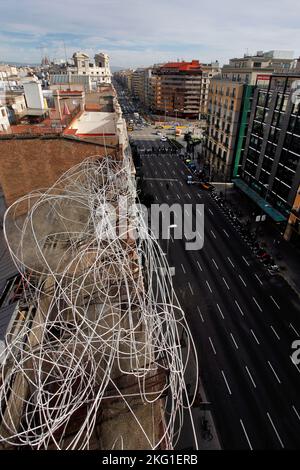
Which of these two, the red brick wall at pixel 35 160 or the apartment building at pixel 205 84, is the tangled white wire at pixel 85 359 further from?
the apartment building at pixel 205 84

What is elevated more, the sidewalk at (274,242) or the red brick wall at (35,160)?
the red brick wall at (35,160)

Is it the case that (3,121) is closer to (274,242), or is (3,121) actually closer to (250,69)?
(274,242)

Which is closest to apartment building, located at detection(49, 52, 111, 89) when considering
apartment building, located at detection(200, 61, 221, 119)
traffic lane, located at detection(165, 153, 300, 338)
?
apartment building, located at detection(200, 61, 221, 119)

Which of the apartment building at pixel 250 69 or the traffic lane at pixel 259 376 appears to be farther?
the apartment building at pixel 250 69

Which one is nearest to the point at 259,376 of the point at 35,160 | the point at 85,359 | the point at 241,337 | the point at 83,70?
the point at 241,337

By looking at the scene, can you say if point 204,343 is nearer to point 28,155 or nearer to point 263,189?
point 28,155

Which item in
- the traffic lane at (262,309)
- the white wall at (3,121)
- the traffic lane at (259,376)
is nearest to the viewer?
the traffic lane at (259,376)

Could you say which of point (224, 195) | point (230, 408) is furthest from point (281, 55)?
point (230, 408)

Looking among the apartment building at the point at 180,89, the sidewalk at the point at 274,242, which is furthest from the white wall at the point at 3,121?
the apartment building at the point at 180,89
